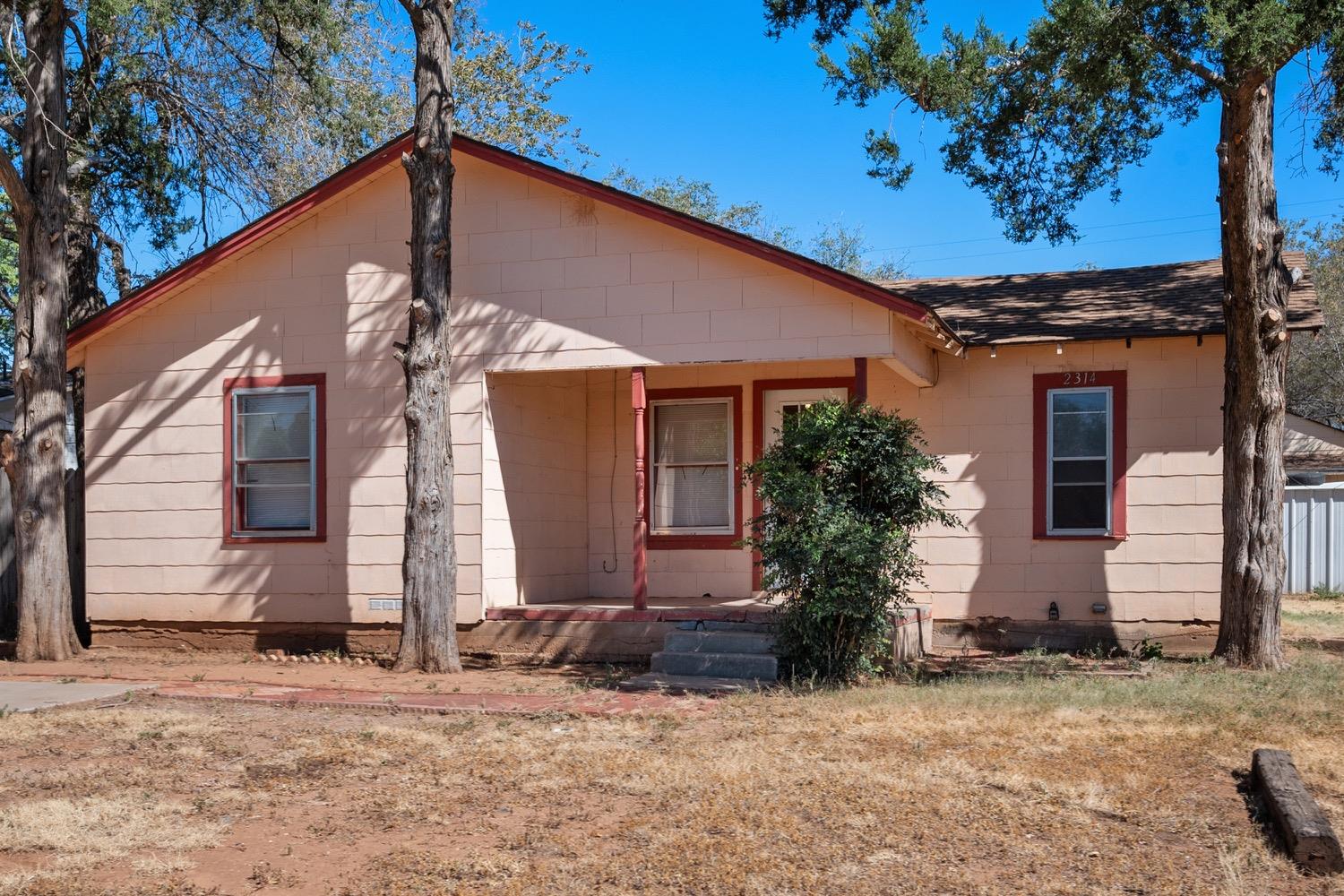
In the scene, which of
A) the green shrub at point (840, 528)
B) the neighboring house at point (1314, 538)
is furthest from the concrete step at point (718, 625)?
the neighboring house at point (1314, 538)

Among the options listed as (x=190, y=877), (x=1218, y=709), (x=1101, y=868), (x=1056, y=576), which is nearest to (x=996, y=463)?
(x=1056, y=576)

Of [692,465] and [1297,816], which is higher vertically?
[692,465]

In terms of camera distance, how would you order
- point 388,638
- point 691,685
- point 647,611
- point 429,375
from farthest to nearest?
point 388,638
point 647,611
point 429,375
point 691,685

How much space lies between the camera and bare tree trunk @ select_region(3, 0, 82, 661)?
12453mm

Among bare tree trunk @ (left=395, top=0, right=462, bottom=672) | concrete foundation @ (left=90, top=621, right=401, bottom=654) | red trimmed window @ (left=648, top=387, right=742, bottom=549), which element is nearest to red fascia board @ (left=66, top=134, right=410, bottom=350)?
bare tree trunk @ (left=395, top=0, right=462, bottom=672)

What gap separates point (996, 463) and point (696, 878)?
8336 mm

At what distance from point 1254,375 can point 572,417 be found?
7013 millimetres

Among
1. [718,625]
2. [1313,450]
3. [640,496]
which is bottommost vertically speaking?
[718,625]

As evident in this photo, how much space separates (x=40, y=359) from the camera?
12477mm

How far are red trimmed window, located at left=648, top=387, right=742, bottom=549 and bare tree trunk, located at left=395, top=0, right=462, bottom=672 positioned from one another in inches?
123

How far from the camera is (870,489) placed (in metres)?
10.5

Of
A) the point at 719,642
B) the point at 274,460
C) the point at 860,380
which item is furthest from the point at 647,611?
the point at 274,460

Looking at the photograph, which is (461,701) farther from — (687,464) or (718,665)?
(687,464)

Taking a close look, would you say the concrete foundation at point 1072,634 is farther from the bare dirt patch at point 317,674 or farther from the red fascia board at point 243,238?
the red fascia board at point 243,238
